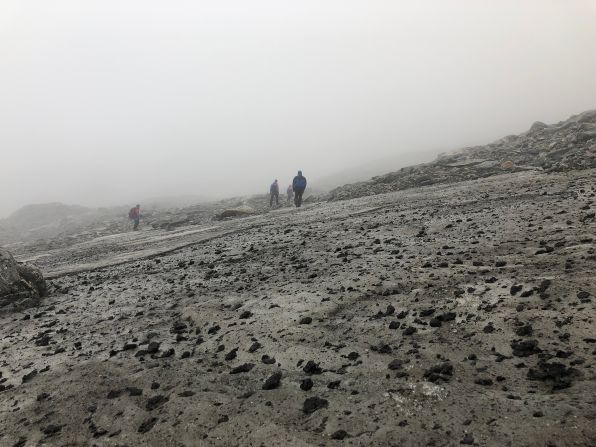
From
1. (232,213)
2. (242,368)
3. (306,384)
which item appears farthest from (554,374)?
(232,213)

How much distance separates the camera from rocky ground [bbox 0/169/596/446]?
3607 millimetres

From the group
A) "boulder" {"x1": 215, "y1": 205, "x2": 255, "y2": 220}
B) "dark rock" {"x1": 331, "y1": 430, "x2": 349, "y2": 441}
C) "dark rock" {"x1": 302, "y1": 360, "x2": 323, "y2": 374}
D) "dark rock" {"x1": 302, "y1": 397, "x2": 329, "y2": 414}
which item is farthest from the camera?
"boulder" {"x1": 215, "y1": 205, "x2": 255, "y2": 220}

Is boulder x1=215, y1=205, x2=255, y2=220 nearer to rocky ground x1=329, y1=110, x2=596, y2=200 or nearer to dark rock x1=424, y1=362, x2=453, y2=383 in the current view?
rocky ground x1=329, y1=110, x2=596, y2=200

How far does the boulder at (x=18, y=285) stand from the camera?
873 centimetres

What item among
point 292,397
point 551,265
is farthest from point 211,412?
point 551,265

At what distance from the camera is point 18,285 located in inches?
360

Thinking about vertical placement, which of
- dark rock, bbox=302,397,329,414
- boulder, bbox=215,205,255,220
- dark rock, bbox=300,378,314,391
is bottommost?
dark rock, bbox=302,397,329,414

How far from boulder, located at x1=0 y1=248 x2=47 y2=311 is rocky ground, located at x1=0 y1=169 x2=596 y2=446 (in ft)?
1.76

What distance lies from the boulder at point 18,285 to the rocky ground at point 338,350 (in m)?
0.54

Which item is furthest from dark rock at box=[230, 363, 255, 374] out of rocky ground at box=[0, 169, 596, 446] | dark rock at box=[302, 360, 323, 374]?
dark rock at box=[302, 360, 323, 374]

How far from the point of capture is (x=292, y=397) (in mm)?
4152

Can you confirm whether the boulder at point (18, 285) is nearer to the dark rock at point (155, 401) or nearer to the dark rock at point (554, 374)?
the dark rock at point (155, 401)

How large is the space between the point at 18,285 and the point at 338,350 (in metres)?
7.67

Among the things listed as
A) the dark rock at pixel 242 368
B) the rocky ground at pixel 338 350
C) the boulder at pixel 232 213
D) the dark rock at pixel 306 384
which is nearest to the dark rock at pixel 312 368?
the rocky ground at pixel 338 350
